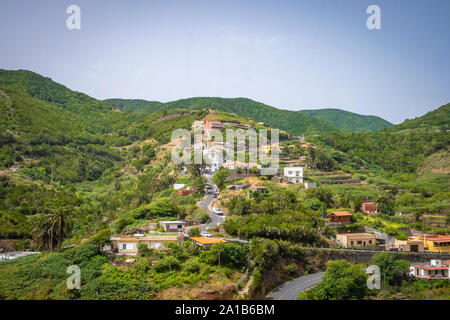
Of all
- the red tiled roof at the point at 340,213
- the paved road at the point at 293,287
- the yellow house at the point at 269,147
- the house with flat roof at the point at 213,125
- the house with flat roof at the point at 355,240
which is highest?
the house with flat roof at the point at 213,125

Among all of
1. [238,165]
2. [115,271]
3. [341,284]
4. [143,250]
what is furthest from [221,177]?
[115,271]

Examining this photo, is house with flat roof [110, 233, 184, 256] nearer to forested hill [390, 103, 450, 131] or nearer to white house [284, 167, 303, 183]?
white house [284, 167, 303, 183]

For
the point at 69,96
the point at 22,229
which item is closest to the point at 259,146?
the point at 22,229

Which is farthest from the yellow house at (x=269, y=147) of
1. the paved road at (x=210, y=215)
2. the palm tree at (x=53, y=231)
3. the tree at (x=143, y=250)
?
the palm tree at (x=53, y=231)

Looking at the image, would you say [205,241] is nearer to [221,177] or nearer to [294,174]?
[221,177]

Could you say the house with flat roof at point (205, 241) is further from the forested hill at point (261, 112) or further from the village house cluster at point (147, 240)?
the forested hill at point (261, 112)
